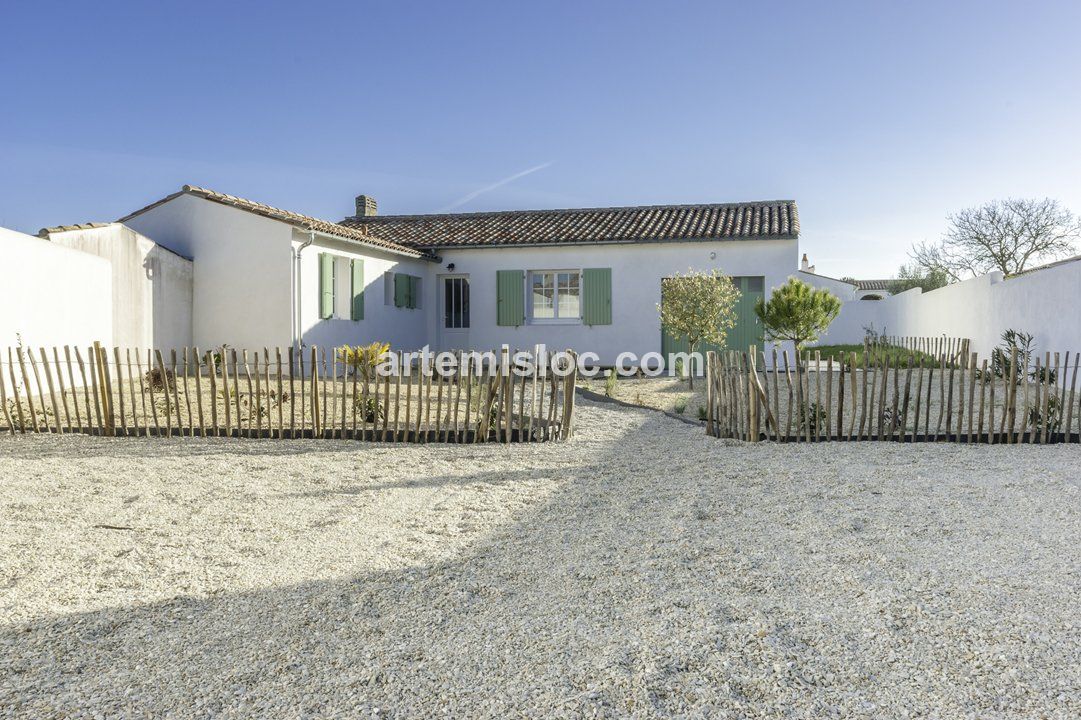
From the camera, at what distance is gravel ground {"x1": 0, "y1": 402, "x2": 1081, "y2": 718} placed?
2617 millimetres

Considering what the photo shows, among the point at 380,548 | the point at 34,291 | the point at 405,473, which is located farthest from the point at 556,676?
the point at 34,291

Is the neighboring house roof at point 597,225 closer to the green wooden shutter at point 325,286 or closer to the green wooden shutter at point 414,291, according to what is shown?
the green wooden shutter at point 414,291

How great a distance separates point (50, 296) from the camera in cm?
1027

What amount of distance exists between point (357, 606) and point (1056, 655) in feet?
8.91

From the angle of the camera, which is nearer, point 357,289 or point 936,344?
point 357,289

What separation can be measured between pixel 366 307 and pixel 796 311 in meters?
8.06

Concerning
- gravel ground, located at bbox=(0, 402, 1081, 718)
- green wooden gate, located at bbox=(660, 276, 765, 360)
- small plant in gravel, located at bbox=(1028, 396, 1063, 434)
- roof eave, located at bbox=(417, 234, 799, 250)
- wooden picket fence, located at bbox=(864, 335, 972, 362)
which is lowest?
gravel ground, located at bbox=(0, 402, 1081, 718)

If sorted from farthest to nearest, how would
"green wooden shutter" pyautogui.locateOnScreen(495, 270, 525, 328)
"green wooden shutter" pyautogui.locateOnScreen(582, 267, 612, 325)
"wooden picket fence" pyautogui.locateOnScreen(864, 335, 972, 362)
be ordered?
"green wooden shutter" pyautogui.locateOnScreen(495, 270, 525, 328) < "green wooden shutter" pyautogui.locateOnScreen(582, 267, 612, 325) < "wooden picket fence" pyautogui.locateOnScreen(864, 335, 972, 362)

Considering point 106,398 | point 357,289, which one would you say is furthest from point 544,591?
point 357,289

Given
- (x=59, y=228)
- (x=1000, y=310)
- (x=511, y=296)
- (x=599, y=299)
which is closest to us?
(x=59, y=228)

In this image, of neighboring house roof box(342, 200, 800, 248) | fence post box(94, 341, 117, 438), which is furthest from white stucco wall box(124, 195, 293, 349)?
fence post box(94, 341, 117, 438)

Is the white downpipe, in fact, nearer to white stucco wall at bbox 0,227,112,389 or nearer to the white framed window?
white stucco wall at bbox 0,227,112,389

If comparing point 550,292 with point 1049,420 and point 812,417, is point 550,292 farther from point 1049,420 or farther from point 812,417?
point 1049,420

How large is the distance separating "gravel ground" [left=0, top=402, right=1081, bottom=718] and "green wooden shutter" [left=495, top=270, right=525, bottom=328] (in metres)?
10.6
